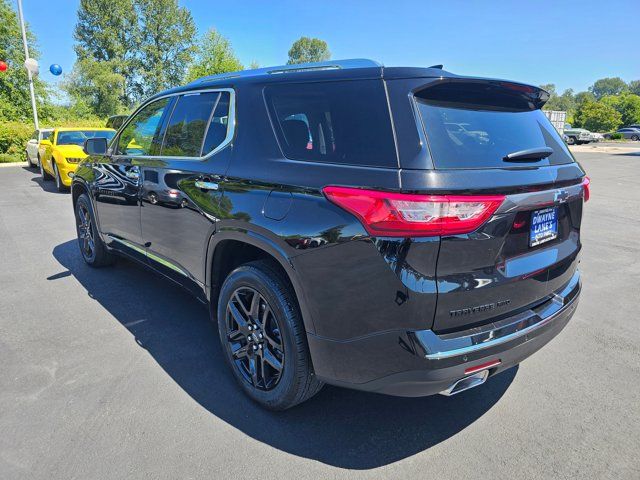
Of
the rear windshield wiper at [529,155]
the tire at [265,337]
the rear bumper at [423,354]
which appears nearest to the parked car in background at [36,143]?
the tire at [265,337]

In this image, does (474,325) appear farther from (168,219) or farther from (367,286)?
(168,219)

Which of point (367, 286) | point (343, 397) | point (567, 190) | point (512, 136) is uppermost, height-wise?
point (512, 136)

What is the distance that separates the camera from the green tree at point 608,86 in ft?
513

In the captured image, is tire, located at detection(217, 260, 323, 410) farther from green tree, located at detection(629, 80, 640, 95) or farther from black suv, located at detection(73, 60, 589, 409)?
green tree, located at detection(629, 80, 640, 95)

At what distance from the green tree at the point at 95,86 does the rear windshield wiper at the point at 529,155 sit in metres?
53.6

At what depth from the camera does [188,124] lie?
327cm

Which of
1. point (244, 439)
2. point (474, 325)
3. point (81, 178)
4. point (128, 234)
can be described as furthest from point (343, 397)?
point (81, 178)

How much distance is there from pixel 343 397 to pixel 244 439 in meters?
0.69

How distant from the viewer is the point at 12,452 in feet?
7.39

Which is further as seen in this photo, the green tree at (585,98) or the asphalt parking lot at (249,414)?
the green tree at (585,98)

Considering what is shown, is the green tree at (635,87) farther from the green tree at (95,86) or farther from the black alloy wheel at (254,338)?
the black alloy wheel at (254,338)

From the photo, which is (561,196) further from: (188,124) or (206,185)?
(188,124)

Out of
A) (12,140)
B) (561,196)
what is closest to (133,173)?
(561,196)

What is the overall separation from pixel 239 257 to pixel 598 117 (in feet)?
Answer: 232
